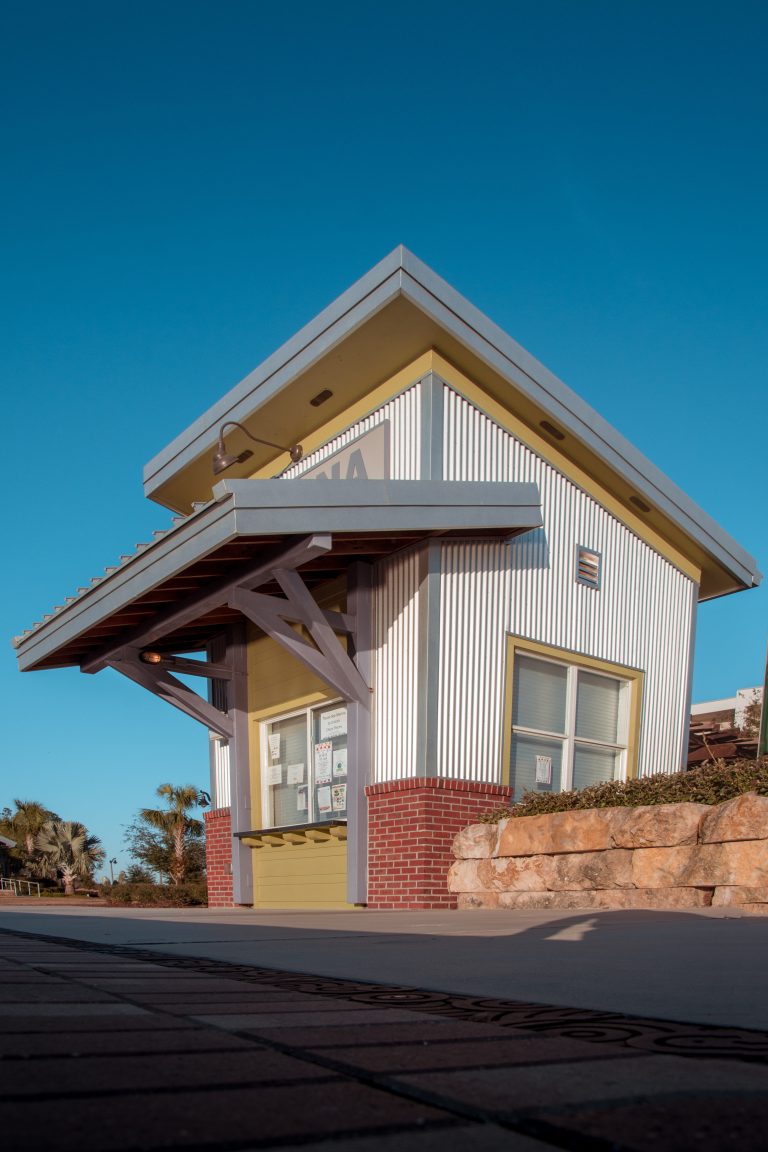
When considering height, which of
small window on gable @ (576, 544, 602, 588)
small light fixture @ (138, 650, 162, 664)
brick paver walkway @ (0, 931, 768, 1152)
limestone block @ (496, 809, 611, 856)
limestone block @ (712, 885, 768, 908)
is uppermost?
small window on gable @ (576, 544, 602, 588)

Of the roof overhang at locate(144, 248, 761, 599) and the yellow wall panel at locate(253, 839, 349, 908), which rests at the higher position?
the roof overhang at locate(144, 248, 761, 599)

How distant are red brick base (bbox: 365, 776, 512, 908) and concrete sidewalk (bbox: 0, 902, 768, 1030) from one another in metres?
2.40

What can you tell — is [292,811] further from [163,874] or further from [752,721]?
[163,874]

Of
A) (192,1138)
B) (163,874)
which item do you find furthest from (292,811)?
(163,874)

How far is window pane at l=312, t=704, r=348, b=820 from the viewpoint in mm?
13492

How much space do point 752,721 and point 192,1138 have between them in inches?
1175

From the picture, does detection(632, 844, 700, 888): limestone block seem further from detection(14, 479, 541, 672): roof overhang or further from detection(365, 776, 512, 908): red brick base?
detection(14, 479, 541, 672): roof overhang

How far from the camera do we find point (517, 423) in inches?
551

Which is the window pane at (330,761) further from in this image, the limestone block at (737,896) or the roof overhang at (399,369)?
the limestone block at (737,896)

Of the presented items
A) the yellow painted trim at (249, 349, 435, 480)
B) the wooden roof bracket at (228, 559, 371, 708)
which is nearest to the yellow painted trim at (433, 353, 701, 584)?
the yellow painted trim at (249, 349, 435, 480)

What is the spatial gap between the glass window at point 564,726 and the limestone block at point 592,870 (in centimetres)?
282

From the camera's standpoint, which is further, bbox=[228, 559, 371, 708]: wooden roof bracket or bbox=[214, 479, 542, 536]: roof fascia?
bbox=[228, 559, 371, 708]: wooden roof bracket

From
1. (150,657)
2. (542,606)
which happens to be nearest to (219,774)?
(150,657)

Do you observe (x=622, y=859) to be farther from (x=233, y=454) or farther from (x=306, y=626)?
(x=233, y=454)
